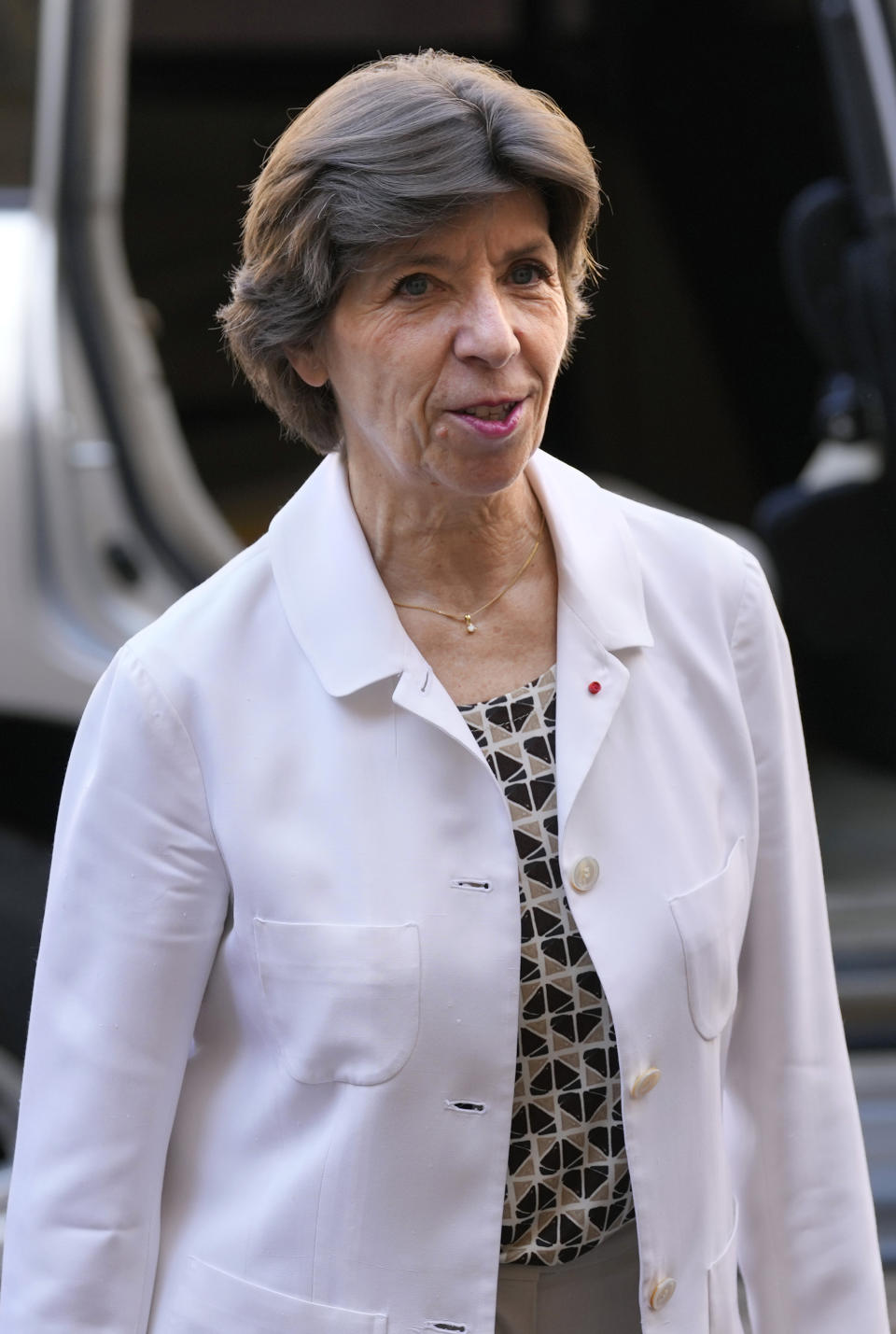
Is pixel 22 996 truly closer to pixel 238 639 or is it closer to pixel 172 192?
pixel 238 639

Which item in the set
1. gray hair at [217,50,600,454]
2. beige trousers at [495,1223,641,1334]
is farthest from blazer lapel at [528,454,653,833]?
beige trousers at [495,1223,641,1334]

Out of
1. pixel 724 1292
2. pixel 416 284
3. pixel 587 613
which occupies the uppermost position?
pixel 416 284

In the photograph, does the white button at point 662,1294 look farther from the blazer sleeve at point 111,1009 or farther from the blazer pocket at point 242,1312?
the blazer sleeve at point 111,1009

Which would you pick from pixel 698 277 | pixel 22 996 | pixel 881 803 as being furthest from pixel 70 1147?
pixel 698 277

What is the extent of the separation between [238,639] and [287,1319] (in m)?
0.55

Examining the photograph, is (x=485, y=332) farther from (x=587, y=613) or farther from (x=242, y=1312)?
(x=242, y=1312)

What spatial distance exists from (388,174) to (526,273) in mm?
148

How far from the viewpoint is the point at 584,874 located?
1.30 m

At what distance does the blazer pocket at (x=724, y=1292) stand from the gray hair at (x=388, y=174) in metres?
0.86

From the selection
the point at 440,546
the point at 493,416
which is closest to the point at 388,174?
the point at 493,416

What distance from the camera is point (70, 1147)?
52.7 inches

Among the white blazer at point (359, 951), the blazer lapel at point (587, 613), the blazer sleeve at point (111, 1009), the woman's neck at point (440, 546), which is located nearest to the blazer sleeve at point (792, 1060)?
the white blazer at point (359, 951)

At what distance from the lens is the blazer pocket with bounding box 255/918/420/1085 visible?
126cm

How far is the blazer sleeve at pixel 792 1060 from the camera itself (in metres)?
1.43
